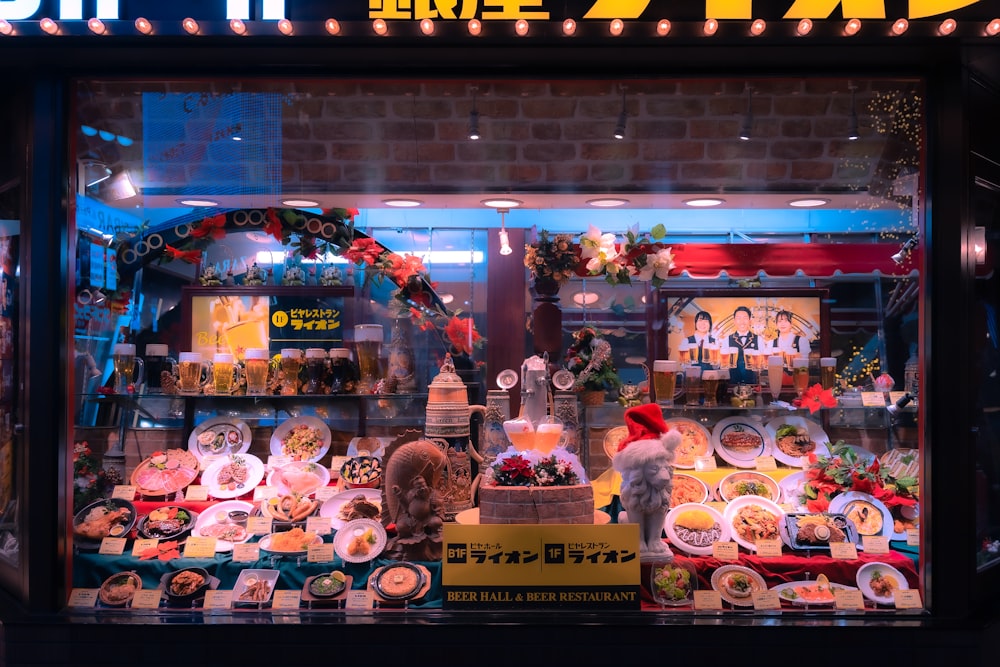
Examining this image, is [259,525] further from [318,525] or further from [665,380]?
[665,380]

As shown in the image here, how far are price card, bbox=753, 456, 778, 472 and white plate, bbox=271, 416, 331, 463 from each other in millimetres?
2052

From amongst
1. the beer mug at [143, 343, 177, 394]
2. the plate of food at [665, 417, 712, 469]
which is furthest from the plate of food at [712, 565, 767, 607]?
the beer mug at [143, 343, 177, 394]

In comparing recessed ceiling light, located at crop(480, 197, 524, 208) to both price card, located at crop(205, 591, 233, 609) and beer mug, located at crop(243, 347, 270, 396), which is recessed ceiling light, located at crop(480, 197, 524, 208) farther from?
price card, located at crop(205, 591, 233, 609)

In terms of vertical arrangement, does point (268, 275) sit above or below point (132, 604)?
above

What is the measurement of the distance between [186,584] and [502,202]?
7.26 ft

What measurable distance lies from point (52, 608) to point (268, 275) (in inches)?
66.7

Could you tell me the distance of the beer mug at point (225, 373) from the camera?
3893 millimetres

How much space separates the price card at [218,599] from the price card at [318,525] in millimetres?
412

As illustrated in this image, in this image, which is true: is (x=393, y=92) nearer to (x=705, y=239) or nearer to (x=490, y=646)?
(x=705, y=239)

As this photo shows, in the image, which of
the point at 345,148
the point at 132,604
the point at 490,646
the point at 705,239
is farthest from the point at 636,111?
the point at 132,604

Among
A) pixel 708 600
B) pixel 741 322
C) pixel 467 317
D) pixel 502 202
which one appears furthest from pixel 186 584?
pixel 741 322

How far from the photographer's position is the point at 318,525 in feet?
11.6

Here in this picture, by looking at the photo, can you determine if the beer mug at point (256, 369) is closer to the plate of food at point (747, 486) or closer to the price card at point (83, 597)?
the price card at point (83, 597)

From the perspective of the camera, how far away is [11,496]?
3.45 m
